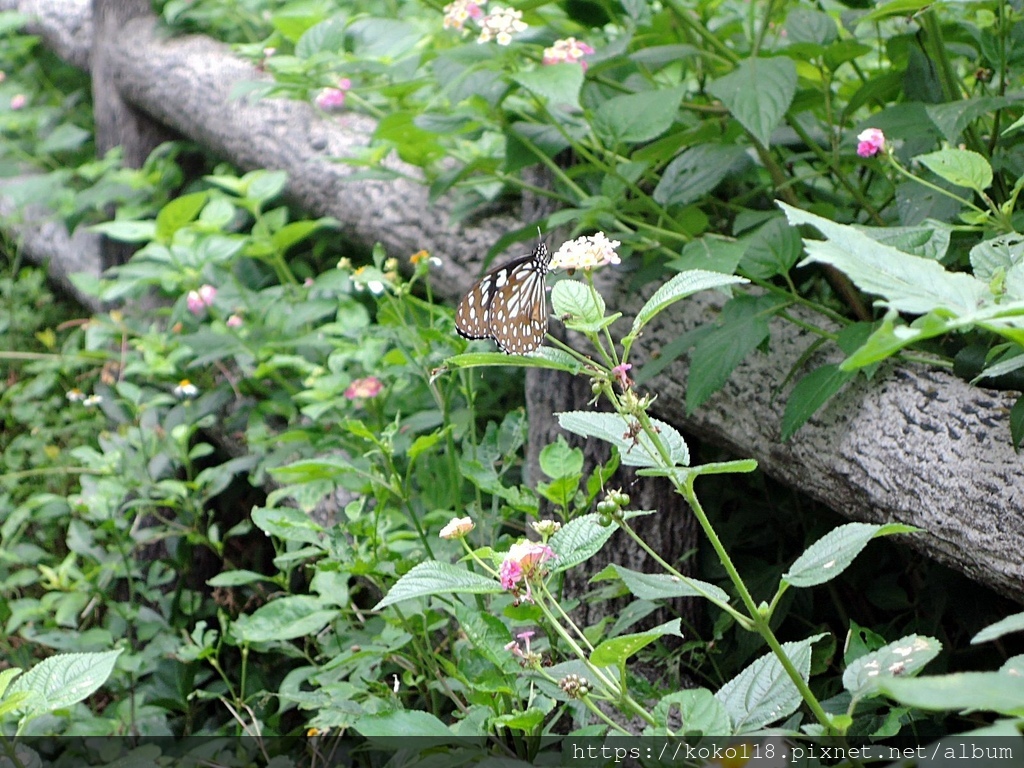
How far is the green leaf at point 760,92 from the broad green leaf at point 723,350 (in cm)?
22

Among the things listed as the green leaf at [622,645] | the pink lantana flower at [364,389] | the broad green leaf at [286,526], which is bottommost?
the pink lantana flower at [364,389]

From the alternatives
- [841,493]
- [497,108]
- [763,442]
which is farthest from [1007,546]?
[497,108]

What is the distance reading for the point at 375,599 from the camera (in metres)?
1.75

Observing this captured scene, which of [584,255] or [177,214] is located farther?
[177,214]

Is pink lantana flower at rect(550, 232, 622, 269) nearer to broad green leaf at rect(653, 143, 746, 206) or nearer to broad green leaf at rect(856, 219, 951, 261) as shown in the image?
broad green leaf at rect(856, 219, 951, 261)

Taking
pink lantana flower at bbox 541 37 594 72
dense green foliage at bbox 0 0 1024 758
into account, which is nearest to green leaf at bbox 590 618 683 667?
dense green foliage at bbox 0 0 1024 758

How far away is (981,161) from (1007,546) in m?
0.39

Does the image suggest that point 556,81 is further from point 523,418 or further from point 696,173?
point 523,418

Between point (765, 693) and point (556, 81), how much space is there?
35.4 inches

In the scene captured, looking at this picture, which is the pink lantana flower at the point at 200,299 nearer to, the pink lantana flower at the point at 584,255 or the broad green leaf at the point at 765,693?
the pink lantana flower at the point at 584,255

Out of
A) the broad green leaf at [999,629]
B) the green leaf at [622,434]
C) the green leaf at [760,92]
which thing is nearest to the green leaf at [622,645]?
the green leaf at [622,434]

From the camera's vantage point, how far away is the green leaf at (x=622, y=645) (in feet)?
2.41

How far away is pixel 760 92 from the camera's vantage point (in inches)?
51.4

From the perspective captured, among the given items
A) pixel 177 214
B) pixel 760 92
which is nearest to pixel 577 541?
pixel 760 92
